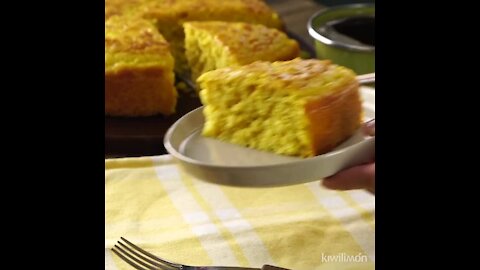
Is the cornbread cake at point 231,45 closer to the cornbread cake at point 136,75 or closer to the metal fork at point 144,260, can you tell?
the cornbread cake at point 136,75

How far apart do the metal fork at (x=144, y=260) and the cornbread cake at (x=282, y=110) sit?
115 mm

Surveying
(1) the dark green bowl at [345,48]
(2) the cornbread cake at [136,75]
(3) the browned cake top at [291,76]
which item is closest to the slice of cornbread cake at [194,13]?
(2) the cornbread cake at [136,75]

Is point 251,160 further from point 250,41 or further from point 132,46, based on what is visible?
point 132,46

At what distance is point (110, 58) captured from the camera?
0.94 m

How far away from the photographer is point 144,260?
0.59 meters

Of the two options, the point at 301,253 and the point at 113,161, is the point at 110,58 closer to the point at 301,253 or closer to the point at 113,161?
the point at 113,161

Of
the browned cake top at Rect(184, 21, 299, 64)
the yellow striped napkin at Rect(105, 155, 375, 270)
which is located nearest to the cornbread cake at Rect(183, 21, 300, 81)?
the browned cake top at Rect(184, 21, 299, 64)

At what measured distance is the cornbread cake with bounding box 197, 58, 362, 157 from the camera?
532mm

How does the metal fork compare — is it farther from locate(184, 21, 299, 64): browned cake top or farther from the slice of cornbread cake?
the slice of cornbread cake

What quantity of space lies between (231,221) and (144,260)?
137mm

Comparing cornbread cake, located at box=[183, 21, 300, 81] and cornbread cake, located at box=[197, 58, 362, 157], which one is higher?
cornbread cake, located at box=[197, 58, 362, 157]

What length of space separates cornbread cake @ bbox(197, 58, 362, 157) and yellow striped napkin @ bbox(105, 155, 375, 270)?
117 mm

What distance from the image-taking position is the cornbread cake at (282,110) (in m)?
0.53
